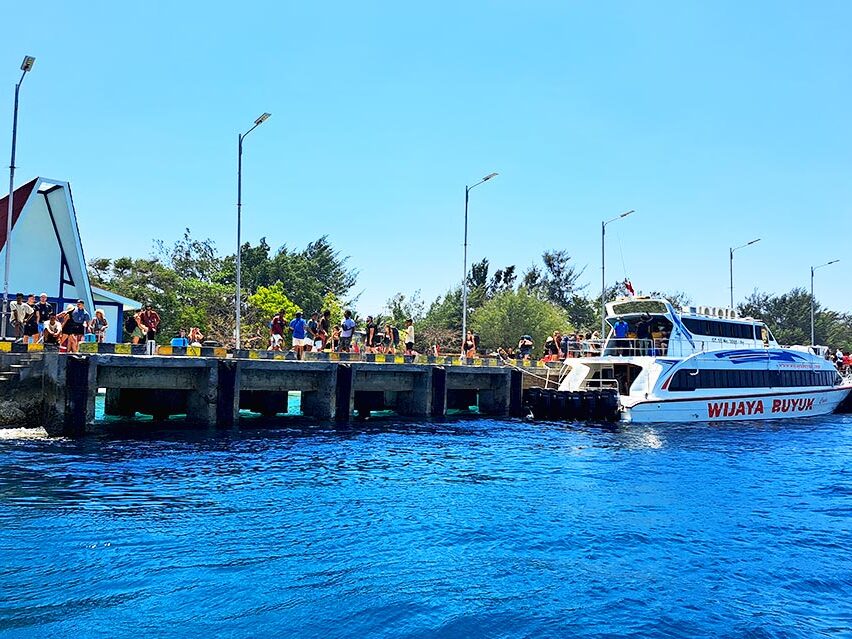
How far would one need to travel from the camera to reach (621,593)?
31.5 ft

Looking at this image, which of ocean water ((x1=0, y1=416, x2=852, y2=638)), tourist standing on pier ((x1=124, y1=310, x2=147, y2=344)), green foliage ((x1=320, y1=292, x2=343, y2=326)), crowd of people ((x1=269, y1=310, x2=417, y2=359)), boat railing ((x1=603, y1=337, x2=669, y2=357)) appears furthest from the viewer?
green foliage ((x1=320, y1=292, x2=343, y2=326))

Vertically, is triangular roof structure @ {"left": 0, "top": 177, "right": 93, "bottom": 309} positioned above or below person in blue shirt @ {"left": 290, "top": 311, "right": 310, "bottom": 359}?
above

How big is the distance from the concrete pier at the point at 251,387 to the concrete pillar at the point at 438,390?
38 mm

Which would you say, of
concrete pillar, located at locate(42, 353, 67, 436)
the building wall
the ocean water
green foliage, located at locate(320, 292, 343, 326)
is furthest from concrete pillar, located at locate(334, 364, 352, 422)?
green foliage, located at locate(320, 292, 343, 326)

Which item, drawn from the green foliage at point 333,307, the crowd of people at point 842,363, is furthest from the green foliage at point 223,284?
the crowd of people at point 842,363

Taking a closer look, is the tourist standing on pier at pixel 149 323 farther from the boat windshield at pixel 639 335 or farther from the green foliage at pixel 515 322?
the green foliage at pixel 515 322

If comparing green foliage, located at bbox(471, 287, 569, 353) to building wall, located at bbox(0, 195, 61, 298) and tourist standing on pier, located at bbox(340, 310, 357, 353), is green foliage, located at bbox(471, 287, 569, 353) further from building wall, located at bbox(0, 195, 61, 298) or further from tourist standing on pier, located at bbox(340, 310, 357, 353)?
building wall, located at bbox(0, 195, 61, 298)

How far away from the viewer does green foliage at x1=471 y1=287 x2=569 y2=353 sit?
67250 mm

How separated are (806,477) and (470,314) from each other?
2272 inches

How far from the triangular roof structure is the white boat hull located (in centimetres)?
2443

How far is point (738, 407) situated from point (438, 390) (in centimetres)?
1261

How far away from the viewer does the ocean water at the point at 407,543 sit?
28.1 feet

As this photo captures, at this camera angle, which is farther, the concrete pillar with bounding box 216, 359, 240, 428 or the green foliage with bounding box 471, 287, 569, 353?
the green foliage with bounding box 471, 287, 569, 353

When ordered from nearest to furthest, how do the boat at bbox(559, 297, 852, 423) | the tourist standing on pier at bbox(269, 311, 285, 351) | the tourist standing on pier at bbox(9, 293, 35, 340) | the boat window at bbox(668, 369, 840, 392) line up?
the tourist standing on pier at bbox(9, 293, 35, 340)
the tourist standing on pier at bbox(269, 311, 285, 351)
the boat at bbox(559, 297, 852, 423)
the boat window at bbox(668, 369, 840, 392)
